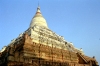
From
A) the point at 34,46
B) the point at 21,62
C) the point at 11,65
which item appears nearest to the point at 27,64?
the point at 21,62

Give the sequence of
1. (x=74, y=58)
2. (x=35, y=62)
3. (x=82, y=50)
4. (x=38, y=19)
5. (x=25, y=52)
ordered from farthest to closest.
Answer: (x=38, y=19), (x=82, y=50), (x=74, y=58), (x=25, y=52), (x=35, y=62)

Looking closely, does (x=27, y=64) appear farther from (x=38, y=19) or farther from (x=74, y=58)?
(x=38, y=19)

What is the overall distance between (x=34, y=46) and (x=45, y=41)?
4.46 metres

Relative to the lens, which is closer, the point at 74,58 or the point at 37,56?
the point at 37,56

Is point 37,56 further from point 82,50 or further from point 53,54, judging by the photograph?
point 82,50

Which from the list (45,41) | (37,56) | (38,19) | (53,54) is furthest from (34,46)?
(38,19)

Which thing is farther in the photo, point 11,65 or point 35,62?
point 35,62

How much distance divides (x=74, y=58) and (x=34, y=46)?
7.16 m

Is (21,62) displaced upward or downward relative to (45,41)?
downward

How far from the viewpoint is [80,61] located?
2028cm

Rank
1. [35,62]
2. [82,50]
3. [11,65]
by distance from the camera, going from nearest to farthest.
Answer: [11,65]
[35,62]
[82,50]

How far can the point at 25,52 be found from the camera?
15.3 meters

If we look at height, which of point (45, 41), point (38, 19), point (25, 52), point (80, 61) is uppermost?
point (38, 19)

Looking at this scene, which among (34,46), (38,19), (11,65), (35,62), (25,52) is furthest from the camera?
(38,19)
